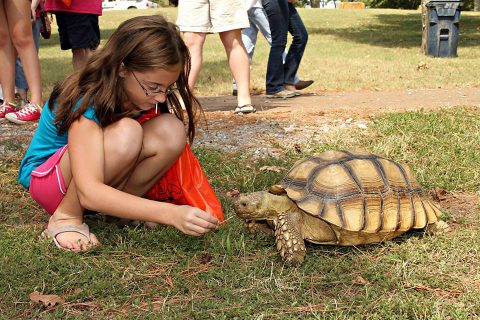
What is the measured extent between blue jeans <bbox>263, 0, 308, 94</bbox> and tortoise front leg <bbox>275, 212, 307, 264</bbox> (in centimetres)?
425

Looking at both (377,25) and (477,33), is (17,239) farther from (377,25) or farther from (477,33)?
(377,25)

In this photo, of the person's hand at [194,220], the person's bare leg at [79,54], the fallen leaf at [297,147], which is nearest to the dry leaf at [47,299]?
the person's hand at [194,220]

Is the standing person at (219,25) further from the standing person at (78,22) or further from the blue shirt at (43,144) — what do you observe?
the blue shirt at (43,144)

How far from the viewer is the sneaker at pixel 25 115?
5379 mm

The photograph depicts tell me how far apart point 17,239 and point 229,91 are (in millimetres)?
5878

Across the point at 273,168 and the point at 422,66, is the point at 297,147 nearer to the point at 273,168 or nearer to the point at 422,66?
the point at 273,168

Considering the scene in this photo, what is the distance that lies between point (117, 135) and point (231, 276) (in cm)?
87

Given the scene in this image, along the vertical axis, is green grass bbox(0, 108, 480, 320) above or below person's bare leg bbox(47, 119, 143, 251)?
below

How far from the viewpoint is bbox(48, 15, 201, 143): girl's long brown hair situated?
115 inches

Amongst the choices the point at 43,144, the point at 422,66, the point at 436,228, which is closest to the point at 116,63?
the point at 43,144

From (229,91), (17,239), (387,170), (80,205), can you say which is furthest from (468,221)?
(229,91)

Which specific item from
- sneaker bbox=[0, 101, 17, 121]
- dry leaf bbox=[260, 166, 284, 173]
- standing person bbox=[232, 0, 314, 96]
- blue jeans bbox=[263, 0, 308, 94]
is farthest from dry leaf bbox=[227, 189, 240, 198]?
standing person bbox=[232, 0, 314, 96]

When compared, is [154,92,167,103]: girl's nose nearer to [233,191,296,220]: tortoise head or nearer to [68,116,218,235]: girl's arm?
[68,116,218,235]: girl's arm

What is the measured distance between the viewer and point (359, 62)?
41.2ft
